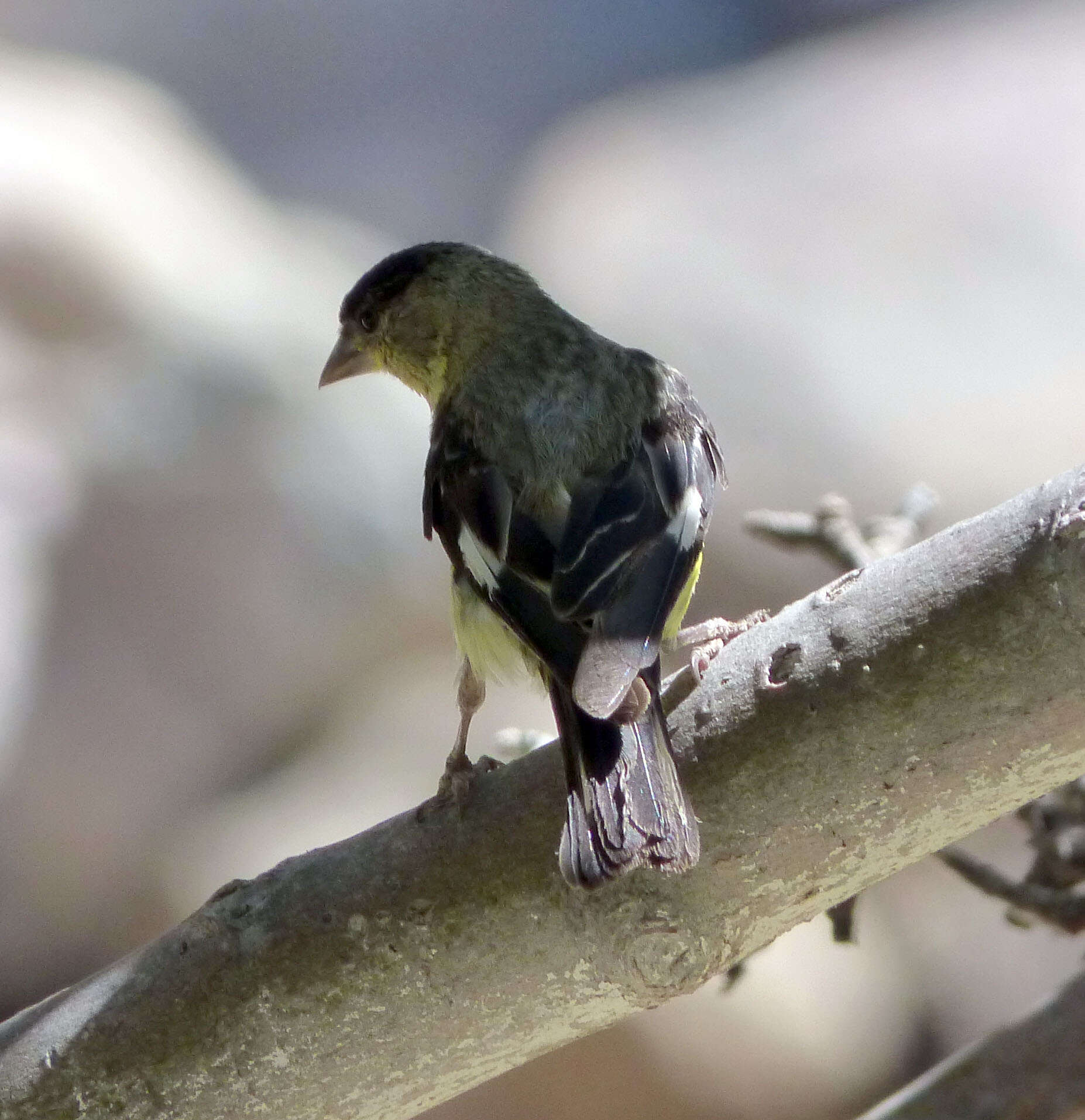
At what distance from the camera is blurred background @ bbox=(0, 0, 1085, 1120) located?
613 cm

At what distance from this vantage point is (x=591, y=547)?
7.71 feet

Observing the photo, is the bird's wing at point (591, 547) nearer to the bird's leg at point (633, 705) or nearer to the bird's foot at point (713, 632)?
the bird's leg at point (633, 705)

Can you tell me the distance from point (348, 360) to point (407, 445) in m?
3.37

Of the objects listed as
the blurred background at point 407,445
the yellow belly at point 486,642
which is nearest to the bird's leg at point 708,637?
the yellow belly at point 486,642

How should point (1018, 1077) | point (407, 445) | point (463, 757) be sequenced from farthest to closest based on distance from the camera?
1. point (407, 445)
2. point (1018, 1077)
3. point (463, 757)

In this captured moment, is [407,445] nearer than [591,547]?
No

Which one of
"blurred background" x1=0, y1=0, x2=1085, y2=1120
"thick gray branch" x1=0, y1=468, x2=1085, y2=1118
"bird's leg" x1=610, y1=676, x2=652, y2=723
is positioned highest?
"blurred background" x1=0, y1=0, x2=1085, y2=1120

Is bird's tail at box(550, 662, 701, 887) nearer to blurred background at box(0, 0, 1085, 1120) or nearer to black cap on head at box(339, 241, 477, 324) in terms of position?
black cap on head at box(339, 241, 477, 324)

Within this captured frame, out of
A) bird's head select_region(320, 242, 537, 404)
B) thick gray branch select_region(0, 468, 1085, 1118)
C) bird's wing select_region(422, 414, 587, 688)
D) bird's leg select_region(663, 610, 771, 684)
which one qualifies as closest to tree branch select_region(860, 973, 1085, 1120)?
bird's leg select_region(663, 610, 771, 684)

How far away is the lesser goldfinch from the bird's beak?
0.08 feet

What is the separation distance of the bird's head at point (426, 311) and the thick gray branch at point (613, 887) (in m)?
1.78

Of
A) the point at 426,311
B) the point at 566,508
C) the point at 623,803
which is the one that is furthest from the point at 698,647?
the point at 426,311

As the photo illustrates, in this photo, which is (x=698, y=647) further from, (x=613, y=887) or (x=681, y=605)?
(x=613, y=887)

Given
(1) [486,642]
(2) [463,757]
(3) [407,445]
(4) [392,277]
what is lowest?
(2) [463,757]
